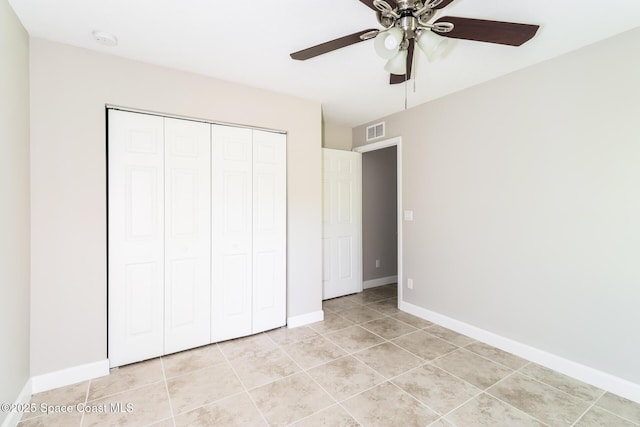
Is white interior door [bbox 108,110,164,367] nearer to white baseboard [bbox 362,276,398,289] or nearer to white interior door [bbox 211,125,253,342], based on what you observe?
white interior door [bbox 211,125,253,342]

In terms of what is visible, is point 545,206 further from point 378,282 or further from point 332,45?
point 378,282

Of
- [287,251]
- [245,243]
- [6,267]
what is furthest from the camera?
[287,251]

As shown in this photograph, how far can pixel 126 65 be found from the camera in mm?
2268

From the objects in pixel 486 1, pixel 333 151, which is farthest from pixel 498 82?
pixel 333 151

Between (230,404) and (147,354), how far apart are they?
1021 millimetres

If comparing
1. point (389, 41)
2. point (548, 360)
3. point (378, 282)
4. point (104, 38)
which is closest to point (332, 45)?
point (389, 41)

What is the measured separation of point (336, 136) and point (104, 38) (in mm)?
2872

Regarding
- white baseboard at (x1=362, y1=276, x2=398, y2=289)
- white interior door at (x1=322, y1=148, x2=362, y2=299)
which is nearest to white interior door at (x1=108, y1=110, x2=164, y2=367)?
white interior door at (x1=322, y1=148, x2=362, y2=299)

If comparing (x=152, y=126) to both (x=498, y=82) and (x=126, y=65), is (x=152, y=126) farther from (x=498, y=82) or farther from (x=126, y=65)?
(x=498, y=82)

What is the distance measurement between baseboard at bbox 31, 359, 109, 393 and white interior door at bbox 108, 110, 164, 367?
84mm

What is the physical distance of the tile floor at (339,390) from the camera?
5.70 feet

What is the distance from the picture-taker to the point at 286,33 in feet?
6.44

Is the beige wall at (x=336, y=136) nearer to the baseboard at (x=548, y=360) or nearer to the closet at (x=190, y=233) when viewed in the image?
the closet at (x=190, y=233)

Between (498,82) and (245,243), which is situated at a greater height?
(498,82)
